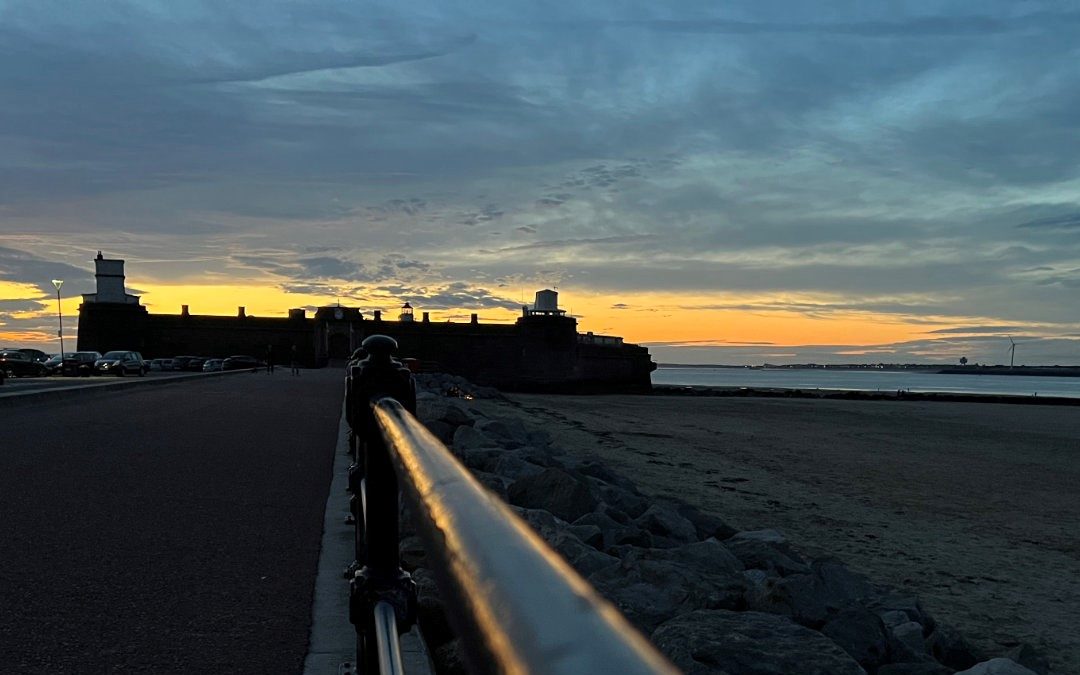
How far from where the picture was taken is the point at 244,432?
12.6m

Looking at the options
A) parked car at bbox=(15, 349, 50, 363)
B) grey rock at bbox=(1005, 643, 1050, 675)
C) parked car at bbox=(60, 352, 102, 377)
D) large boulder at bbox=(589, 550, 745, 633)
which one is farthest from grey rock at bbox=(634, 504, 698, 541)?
parked car at bbox=(15, 349, 50, 363)

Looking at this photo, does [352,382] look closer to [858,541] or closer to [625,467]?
[858,541]

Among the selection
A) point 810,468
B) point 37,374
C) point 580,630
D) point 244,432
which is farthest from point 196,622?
point 37,374

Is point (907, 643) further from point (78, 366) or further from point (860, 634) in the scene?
point (78, 366)

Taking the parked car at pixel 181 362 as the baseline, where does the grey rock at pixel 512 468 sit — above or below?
below

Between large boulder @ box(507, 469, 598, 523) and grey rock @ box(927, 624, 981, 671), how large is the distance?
2.61 meters

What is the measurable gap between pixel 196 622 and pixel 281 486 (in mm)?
4062

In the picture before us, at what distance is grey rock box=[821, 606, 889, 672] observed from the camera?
4.78m

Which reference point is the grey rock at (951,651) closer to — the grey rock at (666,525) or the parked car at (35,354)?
the grey rock at (666,525)

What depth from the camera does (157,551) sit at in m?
5.26

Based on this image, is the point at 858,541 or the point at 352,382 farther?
the point at 858,541

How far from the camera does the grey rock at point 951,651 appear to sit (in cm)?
542

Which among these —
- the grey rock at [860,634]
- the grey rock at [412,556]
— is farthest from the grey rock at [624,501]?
the grey rock at [412,556]

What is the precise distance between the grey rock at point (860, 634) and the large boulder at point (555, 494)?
2.46m
